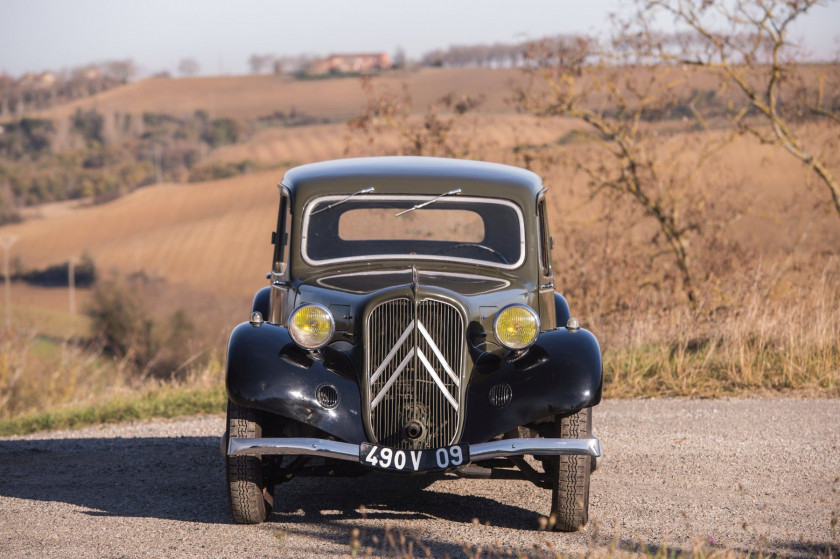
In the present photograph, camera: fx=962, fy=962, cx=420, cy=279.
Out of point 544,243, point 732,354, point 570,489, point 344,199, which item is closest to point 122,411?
point 344,199

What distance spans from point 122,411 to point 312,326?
454 centimetres

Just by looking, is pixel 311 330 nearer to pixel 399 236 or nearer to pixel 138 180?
pixel 399 236

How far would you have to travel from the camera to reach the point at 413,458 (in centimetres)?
477

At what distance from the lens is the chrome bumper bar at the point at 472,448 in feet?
15.4

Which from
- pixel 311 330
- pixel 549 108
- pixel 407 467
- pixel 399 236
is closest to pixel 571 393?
pixel 407 467

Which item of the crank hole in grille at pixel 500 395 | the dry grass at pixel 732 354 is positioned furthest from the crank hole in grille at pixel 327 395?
the dry grass at pixel 732 354

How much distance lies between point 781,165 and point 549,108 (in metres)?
17.2

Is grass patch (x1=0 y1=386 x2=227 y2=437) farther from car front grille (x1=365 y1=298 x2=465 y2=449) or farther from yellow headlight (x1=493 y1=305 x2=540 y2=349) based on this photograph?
yellow headlight (x1=493 y1=305 x2=540 y2=349)

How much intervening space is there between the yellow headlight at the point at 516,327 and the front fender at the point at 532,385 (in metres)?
0.08

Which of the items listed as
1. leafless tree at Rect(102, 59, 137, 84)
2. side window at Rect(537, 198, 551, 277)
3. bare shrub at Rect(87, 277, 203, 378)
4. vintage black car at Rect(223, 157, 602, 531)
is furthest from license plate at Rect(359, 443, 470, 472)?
leafless tree at Rect(102, 59, 137, 84)

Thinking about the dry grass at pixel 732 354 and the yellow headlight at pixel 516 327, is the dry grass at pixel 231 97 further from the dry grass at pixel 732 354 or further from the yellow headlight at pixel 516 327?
the yellow headlight at pixel 516 327

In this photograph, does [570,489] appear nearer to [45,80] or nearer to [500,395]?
[500,395]

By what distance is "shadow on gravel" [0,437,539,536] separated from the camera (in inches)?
212

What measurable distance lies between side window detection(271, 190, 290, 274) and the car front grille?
129 centimetres
